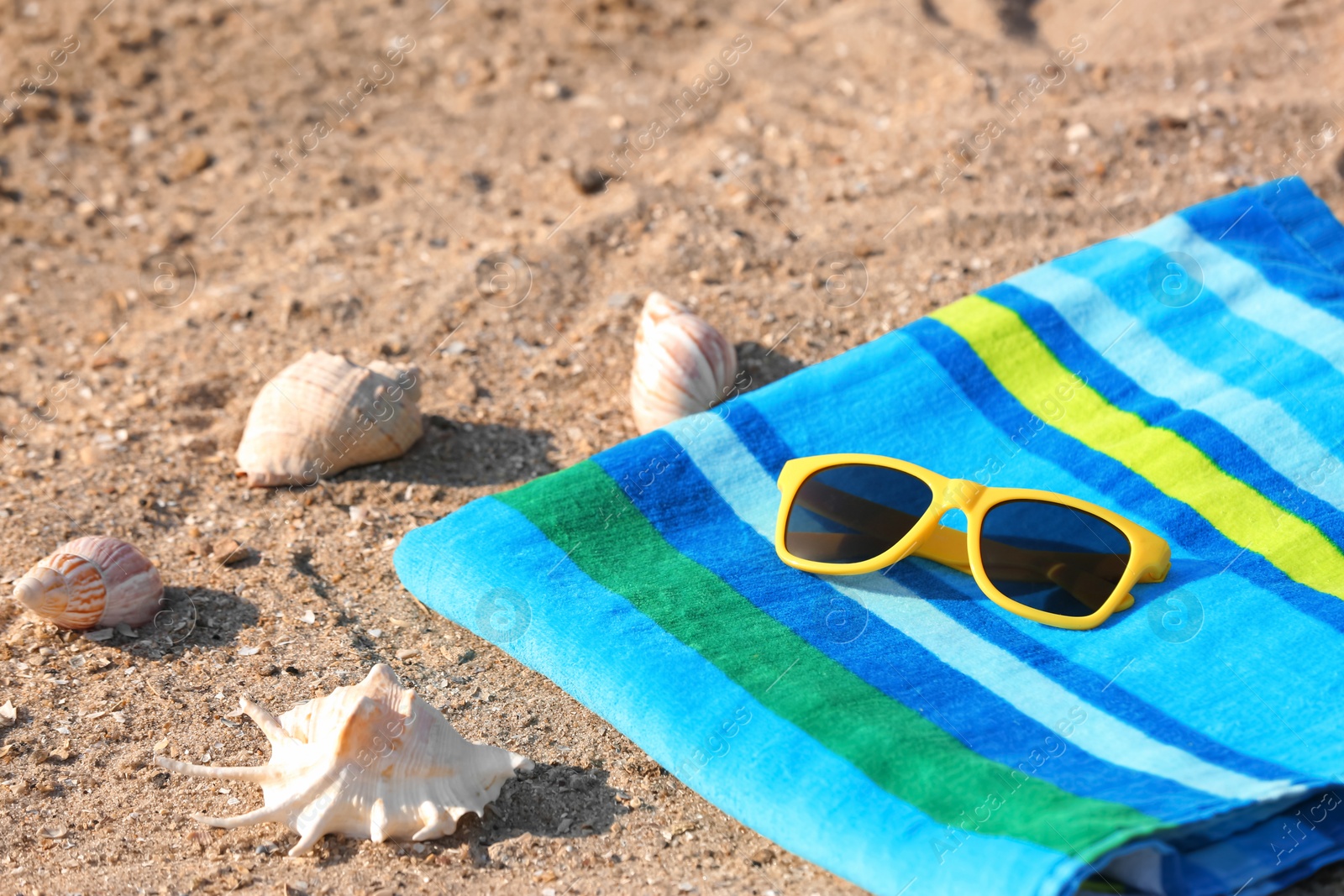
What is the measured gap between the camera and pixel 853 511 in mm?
2371

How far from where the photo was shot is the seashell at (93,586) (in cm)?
242

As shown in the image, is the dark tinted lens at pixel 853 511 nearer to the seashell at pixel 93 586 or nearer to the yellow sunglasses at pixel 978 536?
the yellow sunglasses at pixel 978 536

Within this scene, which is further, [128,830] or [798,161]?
[798,161]

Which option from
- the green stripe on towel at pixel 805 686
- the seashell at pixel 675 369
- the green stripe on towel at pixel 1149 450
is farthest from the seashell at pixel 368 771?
the green stripe on towel at pixel 1149 450

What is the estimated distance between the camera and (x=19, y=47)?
509cm

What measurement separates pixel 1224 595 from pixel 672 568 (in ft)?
3.59

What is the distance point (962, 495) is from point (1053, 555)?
0.69 ft

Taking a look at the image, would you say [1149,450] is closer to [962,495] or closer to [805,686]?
[962,495]

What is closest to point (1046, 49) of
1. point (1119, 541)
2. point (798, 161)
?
point (798, 161)

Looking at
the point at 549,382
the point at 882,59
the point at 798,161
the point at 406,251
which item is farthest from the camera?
Result: the point at 882,59

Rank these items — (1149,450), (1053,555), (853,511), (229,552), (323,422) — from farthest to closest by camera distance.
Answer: (323,422), (229,552), (1149,450), (853,511), (1053,555)

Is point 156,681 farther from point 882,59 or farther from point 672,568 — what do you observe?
point 882,59

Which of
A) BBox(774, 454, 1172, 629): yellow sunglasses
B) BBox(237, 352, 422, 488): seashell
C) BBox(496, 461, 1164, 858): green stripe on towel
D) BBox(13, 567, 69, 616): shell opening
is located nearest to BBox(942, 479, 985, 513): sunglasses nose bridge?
BBox(774, 454, 1172, 629): yellow sunglasses

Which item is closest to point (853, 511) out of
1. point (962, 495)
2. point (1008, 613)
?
point (962, 495)
